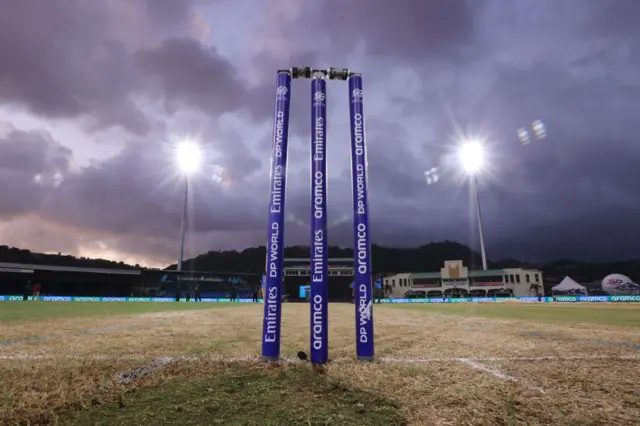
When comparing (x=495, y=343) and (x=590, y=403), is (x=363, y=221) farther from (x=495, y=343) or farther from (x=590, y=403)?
(x=495, y=343)

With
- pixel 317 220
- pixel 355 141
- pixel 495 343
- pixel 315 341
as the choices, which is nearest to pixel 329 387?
pixel 315 341

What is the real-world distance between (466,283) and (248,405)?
110 meters

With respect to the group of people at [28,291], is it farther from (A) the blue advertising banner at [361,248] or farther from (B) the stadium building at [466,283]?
(B) the stadium building at [466,283]

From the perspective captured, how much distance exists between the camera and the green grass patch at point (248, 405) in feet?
9.36

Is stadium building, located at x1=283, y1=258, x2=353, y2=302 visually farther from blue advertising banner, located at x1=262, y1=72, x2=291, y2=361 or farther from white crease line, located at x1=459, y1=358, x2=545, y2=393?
blue advertising banner, located at x1=262, y1=72, x2=291, y2=361

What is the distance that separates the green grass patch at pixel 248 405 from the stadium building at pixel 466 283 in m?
109

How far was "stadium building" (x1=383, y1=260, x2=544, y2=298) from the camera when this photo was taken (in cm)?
9638

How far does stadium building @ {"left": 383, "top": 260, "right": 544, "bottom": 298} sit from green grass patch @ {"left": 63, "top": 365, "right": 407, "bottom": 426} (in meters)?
109

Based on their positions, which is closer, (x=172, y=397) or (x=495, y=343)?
(x=172, y=397)

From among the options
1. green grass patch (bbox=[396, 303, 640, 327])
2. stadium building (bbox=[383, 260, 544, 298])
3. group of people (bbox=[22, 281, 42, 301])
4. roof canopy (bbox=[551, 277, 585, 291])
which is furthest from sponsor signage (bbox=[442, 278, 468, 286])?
group of people (bbox=[22, 281, 42, 301])

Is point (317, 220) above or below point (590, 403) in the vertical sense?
above

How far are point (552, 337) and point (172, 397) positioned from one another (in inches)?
354

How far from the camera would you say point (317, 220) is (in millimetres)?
5414

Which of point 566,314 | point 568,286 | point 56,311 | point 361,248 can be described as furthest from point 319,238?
point 568,286
